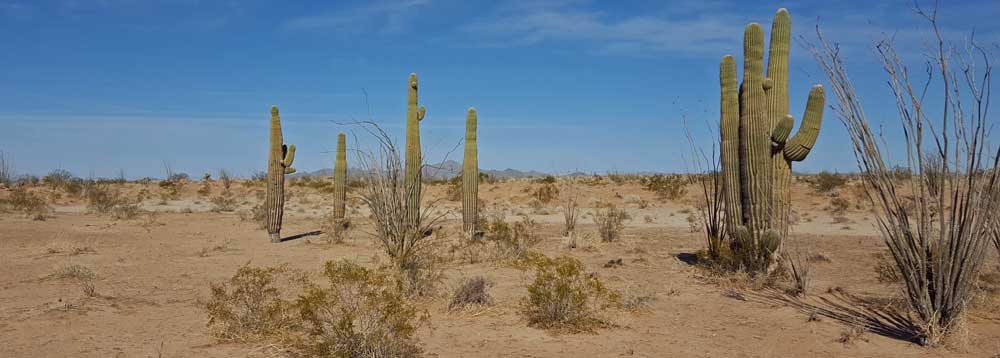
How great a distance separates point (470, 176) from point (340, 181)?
488cm

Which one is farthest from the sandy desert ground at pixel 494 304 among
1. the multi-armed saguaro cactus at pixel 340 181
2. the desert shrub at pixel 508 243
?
the multi-armed saguaro cactus at pixel 340 181

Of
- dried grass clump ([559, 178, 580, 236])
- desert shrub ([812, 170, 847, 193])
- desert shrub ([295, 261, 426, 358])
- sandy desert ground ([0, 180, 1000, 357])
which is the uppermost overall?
desert shrub ([812, 170, 847, 193])

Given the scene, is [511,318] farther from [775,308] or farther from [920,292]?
[920,292]

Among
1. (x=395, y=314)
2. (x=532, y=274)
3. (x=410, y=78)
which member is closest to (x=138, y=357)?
(x=395, y=314)

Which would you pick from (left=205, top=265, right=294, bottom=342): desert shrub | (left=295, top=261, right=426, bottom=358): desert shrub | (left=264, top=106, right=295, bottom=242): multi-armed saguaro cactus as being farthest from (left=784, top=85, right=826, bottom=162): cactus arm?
(left=264, top=106, right=295, bottom=242): multi-armed saguaro cactus

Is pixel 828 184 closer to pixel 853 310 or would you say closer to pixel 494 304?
pixel 853 310

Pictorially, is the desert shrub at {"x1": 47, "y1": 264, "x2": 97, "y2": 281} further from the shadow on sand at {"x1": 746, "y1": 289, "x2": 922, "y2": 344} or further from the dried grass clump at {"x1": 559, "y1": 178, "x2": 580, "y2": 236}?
the dried grass clump at {"x1": 559, "y1": 178, "x2": 580, "y2": 236}

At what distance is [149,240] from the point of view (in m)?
16.6

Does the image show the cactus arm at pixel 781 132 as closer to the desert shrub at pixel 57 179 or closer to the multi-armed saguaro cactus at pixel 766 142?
the multi-armed saguaro cactus at pixel 766 142

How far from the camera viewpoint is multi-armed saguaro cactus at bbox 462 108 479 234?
16.9 meters

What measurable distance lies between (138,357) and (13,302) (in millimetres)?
3445

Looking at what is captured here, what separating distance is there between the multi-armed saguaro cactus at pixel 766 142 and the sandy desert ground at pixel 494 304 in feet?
2.83

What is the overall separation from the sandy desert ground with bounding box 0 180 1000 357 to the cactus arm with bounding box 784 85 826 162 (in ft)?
6.14

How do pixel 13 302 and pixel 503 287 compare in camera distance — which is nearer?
pixel 13 302
